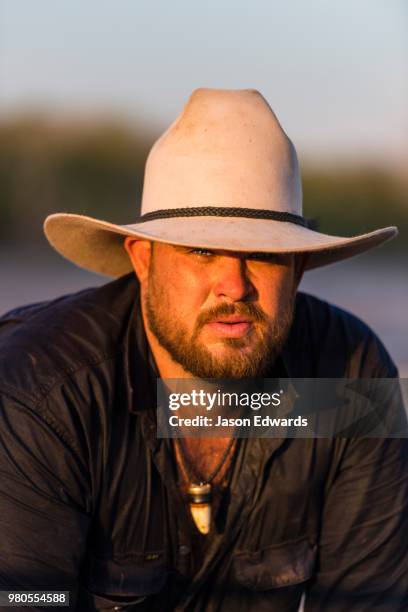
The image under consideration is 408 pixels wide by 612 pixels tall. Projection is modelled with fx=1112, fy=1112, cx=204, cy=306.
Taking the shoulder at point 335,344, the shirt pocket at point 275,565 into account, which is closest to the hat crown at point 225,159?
the shoulder at point 335,344

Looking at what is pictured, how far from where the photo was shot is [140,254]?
3.39 m

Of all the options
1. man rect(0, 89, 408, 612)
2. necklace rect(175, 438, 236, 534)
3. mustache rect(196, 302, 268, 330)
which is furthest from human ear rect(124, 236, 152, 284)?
necklace rect(175, 438, 236, 534)

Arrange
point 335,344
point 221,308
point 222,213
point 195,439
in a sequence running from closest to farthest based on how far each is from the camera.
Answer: point 221,308 < point 222,213 < point 195,439 < point 335,344

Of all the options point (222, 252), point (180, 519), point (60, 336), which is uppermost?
point (222, 252)

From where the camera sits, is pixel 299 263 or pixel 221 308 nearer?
pixel 221 308

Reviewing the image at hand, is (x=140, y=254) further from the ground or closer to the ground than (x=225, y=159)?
closer to the ground

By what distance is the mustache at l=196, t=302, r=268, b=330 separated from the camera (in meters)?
3.01

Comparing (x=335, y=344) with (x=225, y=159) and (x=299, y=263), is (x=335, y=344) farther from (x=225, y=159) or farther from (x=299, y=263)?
(x=225, y=159)

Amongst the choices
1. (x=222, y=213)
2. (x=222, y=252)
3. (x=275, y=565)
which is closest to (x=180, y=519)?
(x=275, y=565)

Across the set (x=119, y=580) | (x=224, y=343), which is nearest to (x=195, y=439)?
(x=224, y=343)

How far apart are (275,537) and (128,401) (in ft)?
1.99

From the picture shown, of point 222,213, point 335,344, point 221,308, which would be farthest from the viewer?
point 335,344

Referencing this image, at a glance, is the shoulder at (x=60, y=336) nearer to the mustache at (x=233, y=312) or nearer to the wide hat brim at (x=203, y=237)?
the wide hat brim at (x=203, y=237)

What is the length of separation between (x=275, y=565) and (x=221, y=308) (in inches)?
31.3
